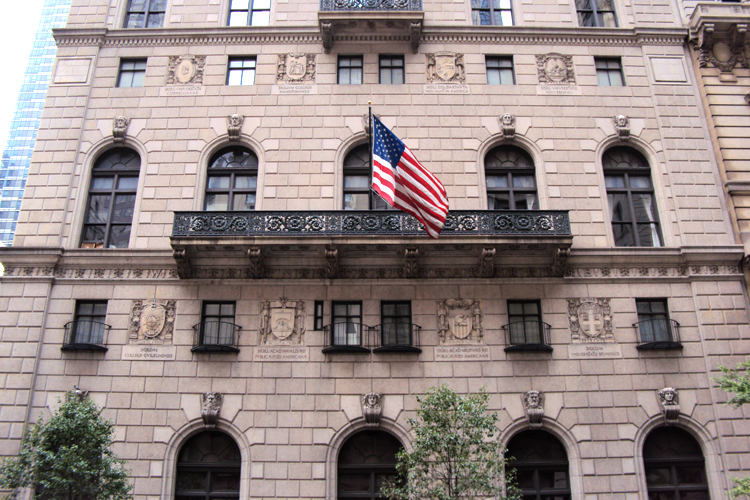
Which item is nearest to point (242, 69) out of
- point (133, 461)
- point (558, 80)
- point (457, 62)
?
point (457, 62)

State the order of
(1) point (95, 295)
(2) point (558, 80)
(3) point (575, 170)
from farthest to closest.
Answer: (2) point (558, 80) < (3) point (575, 170) < (1) point (95, 295)

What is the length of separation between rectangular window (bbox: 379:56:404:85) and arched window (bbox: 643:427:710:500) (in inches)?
625

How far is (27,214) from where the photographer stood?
21.1m

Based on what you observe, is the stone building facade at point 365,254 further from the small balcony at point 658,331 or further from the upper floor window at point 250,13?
the upper floor window at point 250,13

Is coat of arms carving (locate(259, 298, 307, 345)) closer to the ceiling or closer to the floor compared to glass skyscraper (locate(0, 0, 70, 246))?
closer to the floor

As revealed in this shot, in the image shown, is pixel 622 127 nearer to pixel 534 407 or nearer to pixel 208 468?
pixel 534 407

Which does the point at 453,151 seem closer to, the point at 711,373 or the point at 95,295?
the point at 711,373

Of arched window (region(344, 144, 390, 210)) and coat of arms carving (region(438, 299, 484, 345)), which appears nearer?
coat of arms carving (region(438, 299, 484, 345))

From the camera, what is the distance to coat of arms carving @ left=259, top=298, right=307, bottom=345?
766 inches

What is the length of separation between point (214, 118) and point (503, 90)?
1148 centimetres

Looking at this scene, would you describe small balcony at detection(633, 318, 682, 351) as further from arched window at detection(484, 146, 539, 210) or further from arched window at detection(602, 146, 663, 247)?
arched window at detection(484, 146, 539, 210)

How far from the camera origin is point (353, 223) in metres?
19.5

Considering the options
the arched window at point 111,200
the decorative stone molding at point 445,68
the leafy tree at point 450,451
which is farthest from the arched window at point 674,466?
the arched window at point 111,200

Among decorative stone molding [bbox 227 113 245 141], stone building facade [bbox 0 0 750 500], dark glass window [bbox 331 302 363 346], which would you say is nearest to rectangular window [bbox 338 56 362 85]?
stone building facade [bbox 0 0 750 500]
